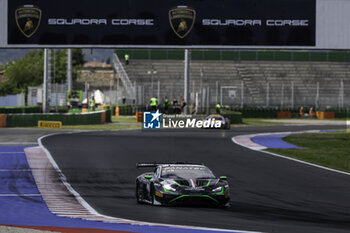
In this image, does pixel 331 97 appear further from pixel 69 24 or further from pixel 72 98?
pixel 69 24

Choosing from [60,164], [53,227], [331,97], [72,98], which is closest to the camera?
[53,227]

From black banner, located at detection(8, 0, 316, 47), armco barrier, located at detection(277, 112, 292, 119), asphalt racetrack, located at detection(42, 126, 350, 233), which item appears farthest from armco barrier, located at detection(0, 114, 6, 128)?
armco barrier, located at detection(277, 112, 292, 119)

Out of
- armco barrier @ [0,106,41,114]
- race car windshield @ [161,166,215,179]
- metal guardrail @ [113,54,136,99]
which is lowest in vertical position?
race car windshield @ [161,166,215,179]

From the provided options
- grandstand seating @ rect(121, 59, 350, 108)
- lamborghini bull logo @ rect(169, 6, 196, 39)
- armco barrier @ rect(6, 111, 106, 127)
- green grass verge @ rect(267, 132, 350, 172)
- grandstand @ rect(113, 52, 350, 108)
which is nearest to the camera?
green grass verge @ rect(267, 132, 350, 172)

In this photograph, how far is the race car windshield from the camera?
49.2ft

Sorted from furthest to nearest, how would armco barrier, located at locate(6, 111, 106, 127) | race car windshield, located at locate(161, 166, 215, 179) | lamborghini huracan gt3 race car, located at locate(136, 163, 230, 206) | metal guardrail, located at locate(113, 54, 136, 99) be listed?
metal guardrail, located at locate(113, 54, 136, 99)
armco barrier, located at locate(6, 111, 106, 127)
race car windshield, located at locate(161, 166, 215, 179)
lamborghini huracan gt3 race car, located at locate(136, 163, 230, 206)

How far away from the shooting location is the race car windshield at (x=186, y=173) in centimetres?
1501

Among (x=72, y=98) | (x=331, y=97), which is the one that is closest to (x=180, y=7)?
(x=72, y=98)

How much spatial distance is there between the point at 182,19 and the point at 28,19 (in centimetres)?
741

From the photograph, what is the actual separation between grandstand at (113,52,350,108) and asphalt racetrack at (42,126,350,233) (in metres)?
38.8

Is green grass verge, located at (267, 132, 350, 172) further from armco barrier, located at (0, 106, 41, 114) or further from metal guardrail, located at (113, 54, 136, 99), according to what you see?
metal guardrail, located at (113, 54, 136, 99)

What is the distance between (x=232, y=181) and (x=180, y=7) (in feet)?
55.0

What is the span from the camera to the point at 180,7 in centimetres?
3556

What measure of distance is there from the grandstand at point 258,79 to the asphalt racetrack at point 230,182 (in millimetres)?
38812
